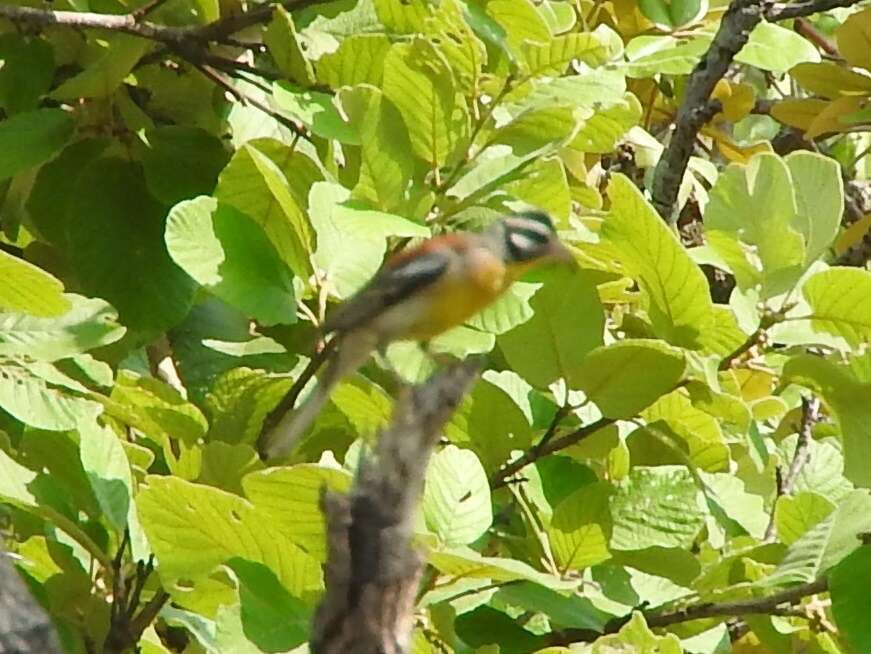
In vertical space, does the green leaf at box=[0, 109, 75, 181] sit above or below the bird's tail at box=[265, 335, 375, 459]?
above

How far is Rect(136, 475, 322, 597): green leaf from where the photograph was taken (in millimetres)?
1025

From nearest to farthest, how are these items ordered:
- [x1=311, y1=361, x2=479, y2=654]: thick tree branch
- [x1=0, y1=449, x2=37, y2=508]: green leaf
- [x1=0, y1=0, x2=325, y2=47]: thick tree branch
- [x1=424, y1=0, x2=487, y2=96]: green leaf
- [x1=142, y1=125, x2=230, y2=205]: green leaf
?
[x1=311, y1=361, x2=479, y2=654]: thick tree branch < [x1=0, y1=449, x2=37, y2=508]: green leaf < [x1=424, y1=0, x2=487, y2=96]: green leaf < [x1=0, y1=0, x2=325, y2=47]: thick tree branch < [x1=142, y1=125, x2=230, y2=205]: green leaf

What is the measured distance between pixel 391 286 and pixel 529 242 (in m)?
0.12

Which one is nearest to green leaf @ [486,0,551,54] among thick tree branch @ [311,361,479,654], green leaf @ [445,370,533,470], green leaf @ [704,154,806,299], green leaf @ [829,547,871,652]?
green leaf @ [704,154,806,299]

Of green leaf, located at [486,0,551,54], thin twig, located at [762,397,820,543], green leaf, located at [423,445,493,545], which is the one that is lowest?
thin twig, located at [762,397,820,543]

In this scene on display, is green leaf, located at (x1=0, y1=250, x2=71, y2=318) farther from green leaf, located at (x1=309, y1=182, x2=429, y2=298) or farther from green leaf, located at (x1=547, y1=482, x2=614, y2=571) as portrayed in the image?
green leaf, located at (x1=547, y1=482, x2=614, y2=571)

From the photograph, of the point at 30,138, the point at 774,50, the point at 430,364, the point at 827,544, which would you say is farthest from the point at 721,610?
the point at 30,138

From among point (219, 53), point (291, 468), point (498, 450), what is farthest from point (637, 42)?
point (291, 468)

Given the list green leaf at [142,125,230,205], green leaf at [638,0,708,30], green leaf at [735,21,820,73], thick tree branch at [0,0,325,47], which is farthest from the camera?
green leaf at [638,0,708,30]

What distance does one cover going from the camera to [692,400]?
1.28 meters

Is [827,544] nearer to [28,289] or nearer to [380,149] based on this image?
[380,149]

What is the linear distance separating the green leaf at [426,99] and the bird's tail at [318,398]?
20 cm

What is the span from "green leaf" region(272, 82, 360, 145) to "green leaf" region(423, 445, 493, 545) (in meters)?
0.31

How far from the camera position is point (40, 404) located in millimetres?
1186
